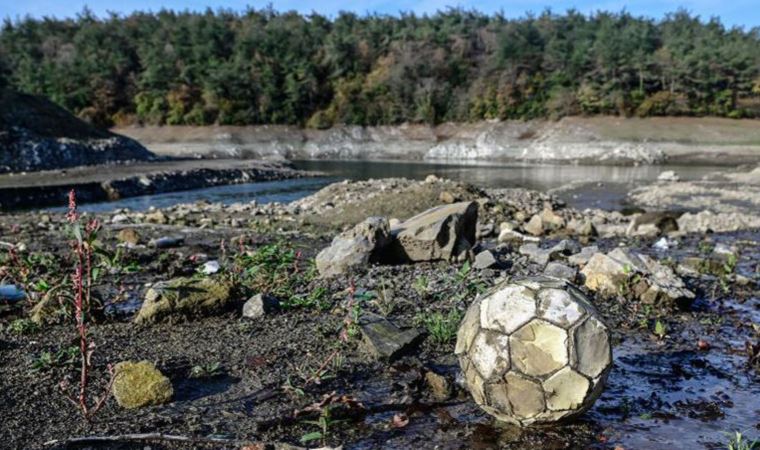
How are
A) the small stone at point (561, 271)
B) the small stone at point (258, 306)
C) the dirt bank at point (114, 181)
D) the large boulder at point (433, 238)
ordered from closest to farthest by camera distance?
the small stone at point (258, 306), the small stone at point (561, 271), the large boulder at point (433, 238), the dirt bank at point (114, 181)

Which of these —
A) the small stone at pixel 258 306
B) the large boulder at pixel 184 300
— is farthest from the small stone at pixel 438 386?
the large boulder at pixel 184 300

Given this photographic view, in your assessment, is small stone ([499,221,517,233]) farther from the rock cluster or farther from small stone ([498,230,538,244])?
the rock cluster

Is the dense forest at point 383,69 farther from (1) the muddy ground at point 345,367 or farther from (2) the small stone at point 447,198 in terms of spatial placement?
(1) the muddy ground at point 345,367

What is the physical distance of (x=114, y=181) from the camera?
32.4 metres

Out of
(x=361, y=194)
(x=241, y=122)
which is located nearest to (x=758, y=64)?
(x=241, y=122)

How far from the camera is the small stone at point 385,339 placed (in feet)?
21.1

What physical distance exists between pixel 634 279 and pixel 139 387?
22.3 feet

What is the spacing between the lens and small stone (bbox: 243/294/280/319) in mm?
7770

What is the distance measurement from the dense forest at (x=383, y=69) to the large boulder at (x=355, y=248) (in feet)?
234

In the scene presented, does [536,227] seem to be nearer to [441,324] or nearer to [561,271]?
[561,271]

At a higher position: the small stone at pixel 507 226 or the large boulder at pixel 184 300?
the large boulder at pixel 184 300

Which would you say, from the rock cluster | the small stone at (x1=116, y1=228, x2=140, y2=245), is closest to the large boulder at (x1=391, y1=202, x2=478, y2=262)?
the rock cluster

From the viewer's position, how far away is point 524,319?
5.03 meters

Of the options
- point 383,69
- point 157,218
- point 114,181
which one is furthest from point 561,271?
point 383,69
